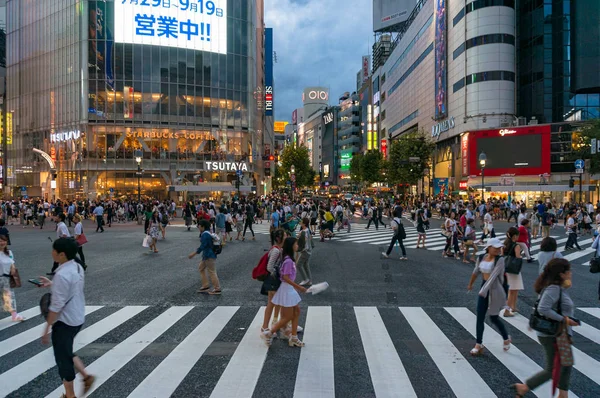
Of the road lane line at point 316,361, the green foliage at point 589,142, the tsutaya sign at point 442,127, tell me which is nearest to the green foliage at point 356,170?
the tsutaya sign at point 442,127

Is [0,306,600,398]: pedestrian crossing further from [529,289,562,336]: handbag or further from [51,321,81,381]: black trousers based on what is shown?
[529,289,562,336]: handbag

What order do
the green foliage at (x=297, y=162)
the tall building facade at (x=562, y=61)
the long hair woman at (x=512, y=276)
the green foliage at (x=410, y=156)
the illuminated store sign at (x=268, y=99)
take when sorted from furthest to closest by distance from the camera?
the green foliage at (x=297, y=162) → the illuminated store sign at (x=268, y=99) → the green foliage at (x=410, y=156) → the tall building facade at (x=562, y=61) → the long hair woman at (x=512, y=276)

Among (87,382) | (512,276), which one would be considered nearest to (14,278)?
(87,382)

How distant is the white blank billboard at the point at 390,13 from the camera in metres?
98.4

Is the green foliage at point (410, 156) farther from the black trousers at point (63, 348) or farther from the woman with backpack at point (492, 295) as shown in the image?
the black trousers at point (63, 348)

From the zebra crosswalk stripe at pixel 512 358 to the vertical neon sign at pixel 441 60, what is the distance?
2170 inches

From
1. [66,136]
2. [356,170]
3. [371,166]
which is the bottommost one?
[356,170]

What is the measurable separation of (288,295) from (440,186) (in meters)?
58.3

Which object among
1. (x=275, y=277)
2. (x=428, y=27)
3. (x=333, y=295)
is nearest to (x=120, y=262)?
(x=333, y=295)

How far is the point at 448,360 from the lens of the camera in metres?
6.42

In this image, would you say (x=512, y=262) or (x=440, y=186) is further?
(x=440, y=186)

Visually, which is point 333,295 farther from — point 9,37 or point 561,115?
point 9,37

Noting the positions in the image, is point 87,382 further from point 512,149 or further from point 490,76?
point 490,76

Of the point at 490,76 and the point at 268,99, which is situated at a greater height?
the point at 268,99
